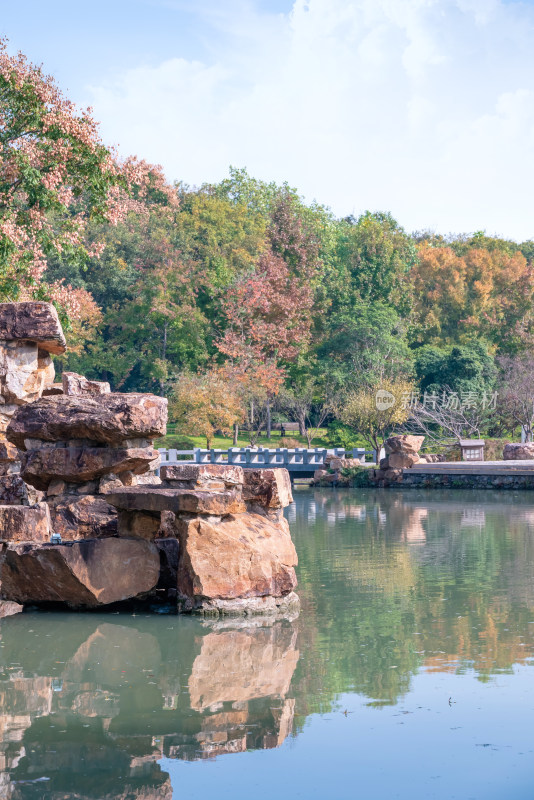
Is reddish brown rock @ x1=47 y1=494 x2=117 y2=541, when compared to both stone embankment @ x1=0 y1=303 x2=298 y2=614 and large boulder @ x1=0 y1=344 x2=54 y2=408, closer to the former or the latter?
stone embankment @ x1=0 y1=303 x2=298 y2=614

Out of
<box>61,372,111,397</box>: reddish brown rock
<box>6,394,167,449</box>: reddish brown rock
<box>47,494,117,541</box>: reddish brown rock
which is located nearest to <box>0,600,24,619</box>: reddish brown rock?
<box>47,494,117,541</box>: reddish brown rock

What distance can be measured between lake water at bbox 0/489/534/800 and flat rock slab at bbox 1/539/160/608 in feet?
0.76

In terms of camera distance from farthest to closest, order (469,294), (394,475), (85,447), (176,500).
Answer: (469,294)
(394,475)
(85,447)
(176,500)

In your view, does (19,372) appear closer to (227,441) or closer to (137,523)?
(137,523)

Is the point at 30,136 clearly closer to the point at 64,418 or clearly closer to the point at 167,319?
the point at 64,418

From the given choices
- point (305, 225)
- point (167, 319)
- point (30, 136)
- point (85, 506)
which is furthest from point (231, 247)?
point (85, 506)

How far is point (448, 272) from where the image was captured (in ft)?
154

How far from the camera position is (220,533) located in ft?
30.7

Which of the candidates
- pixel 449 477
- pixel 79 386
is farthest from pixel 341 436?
pixel 79 386

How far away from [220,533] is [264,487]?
41.1 inches

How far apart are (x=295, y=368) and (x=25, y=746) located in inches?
1369

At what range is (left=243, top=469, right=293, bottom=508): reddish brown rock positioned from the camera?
33.5ft

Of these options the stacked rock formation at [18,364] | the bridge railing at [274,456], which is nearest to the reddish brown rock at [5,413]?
the stacked rock formation at [18,364]

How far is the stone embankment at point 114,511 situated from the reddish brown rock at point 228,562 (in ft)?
0.04
